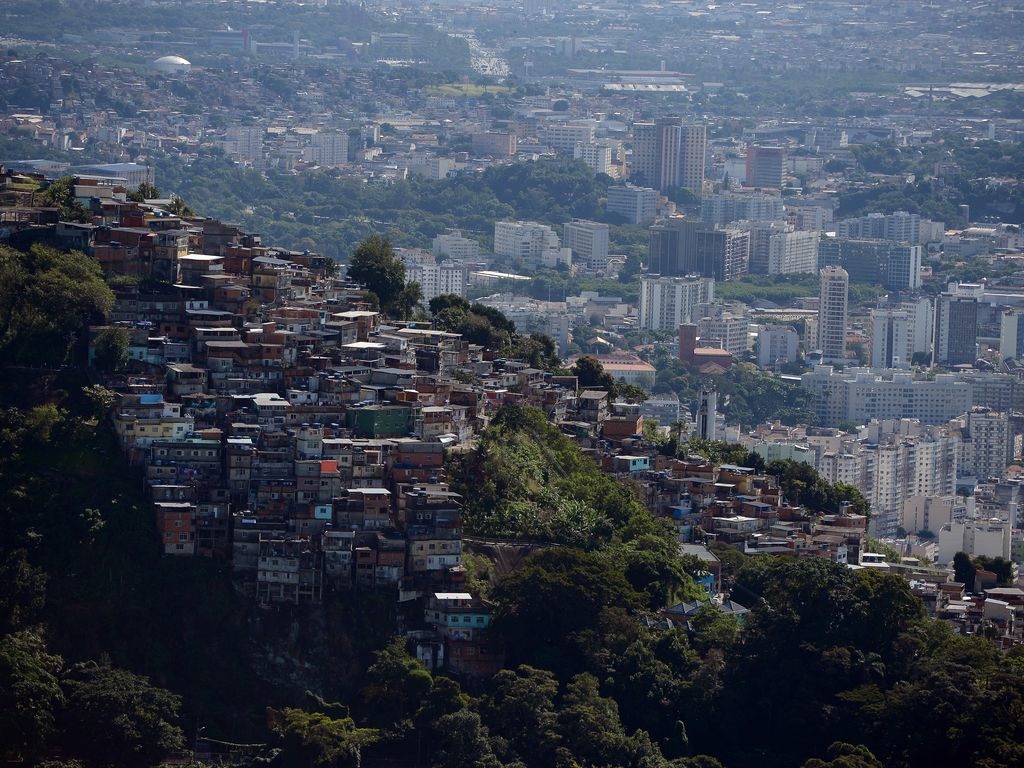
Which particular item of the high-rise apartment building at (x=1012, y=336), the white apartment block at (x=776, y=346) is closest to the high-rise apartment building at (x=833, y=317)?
the white apartment block at (x=776, y=346)

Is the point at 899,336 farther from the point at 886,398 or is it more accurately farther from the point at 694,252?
the point at 694,252

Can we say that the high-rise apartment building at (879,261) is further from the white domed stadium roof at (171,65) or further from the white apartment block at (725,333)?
the white domed stadium roof at (171,65)

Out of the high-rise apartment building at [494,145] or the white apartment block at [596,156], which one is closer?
the white apartment block at [596,156]

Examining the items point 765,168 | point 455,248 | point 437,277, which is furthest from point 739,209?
point 437,277

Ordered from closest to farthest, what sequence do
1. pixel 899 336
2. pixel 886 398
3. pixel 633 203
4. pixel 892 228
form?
pixel 886 398, pixel 899 336, pixel 892 228, pixel 633 203

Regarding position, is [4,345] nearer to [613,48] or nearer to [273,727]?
[273,727]


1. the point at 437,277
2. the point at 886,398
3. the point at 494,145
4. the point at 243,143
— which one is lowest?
the point at 886,398
